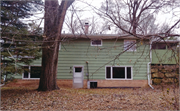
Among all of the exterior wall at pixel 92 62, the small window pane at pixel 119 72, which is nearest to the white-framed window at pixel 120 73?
the small window pane at pixel 119 72

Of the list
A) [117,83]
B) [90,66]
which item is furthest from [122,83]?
[90,66]

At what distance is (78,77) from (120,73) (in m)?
3.41

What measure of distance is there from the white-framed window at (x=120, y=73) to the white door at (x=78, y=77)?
2007 millimetres

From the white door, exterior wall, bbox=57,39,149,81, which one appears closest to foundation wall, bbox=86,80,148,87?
exterior wall, bbox=57,39,149,81

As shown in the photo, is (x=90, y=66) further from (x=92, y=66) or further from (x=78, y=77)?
(x=78, y=77)

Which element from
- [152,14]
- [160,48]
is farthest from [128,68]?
[152,14]

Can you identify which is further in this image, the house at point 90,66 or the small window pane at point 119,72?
the small window pane at point 119,72

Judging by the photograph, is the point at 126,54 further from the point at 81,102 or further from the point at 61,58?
the point at 81,102

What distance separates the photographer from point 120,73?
13695 mm

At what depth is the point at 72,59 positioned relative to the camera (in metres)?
13.4

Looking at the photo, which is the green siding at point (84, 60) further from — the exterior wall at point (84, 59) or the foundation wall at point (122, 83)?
the foundation wall at point (122, 83)

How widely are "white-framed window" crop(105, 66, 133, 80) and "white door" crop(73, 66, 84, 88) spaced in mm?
2007

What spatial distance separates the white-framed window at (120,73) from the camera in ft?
44.5

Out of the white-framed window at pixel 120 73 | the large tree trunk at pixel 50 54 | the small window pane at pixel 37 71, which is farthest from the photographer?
the white-framed window at pixel 120 73
